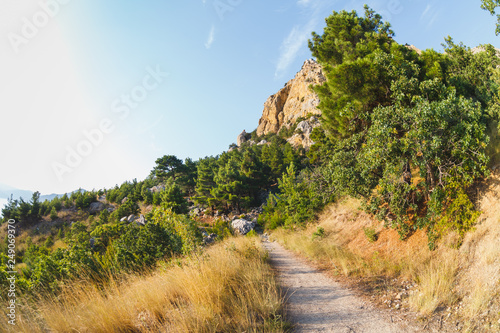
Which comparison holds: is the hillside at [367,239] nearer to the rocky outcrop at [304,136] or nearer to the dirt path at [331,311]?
the dirt path at [331,311]

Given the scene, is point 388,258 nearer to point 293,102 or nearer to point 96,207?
point 96,207

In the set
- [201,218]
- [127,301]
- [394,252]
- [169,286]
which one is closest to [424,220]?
[394,252]

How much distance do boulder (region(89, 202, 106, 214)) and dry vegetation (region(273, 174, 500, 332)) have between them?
4941 centimetres

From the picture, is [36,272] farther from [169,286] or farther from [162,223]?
[169,286]

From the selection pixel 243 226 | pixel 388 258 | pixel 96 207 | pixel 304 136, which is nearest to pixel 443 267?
pixel 388 258

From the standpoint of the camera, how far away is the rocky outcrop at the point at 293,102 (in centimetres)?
8038

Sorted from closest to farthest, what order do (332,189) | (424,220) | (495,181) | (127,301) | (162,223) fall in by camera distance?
(127,301)
(495,181)
(424,220)
(162,223)
(332,189)

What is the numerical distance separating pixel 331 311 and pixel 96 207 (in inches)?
2111

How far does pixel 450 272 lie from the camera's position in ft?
15.6

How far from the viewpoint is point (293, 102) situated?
89500 millimetres

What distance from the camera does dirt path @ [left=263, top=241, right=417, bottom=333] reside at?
3785mm

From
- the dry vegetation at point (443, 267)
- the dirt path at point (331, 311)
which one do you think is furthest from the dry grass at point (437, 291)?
the dirt path at point (331, 311)

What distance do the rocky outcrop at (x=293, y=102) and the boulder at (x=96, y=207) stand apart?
6519 centimetres

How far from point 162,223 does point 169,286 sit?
12.1 feet
